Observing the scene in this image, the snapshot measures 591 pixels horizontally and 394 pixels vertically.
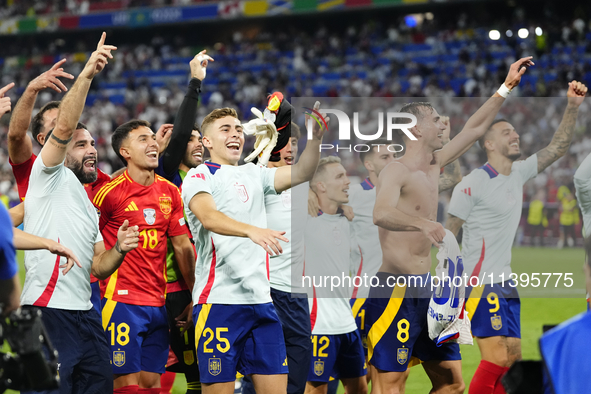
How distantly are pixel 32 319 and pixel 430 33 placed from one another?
2783 centimetres

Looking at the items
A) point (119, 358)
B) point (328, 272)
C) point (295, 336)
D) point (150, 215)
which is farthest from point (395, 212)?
point (119, 358)

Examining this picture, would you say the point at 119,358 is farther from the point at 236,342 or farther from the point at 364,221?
the point at 364,221

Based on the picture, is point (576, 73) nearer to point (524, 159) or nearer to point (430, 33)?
point (430, 33)

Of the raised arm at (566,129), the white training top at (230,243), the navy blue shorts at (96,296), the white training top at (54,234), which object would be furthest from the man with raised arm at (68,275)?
the raised arm at (566,129)

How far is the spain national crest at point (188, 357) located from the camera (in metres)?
5.35

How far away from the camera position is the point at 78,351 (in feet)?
13.9

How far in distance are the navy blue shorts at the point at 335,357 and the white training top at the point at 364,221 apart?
Answer: 425mm

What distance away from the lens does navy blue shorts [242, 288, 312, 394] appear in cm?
476

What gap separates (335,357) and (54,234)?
2236mm

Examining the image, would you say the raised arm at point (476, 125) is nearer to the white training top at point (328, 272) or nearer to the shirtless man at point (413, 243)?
the shirtless man at point (413, 243)

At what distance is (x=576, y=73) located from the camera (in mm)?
22609

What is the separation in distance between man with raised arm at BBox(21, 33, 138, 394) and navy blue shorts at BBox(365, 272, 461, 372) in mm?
1889

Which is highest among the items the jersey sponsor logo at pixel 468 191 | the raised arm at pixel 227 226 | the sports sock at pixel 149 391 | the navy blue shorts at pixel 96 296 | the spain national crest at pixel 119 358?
the jersey sponsor logo at pixel 468 191

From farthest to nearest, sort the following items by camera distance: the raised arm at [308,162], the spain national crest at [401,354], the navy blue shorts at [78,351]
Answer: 1. the spain national crest at [401,354]
2. the raised arm at [308,162]
3. the navy blue shorts at [78,351]
